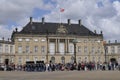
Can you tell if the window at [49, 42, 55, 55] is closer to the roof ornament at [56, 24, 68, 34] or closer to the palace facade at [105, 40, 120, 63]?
the roof ornament at [56, 24, 68, 34]

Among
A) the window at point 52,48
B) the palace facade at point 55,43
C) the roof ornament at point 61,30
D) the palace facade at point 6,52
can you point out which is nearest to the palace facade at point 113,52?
the palace facade at point 55,43

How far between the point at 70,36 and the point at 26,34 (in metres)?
12.0

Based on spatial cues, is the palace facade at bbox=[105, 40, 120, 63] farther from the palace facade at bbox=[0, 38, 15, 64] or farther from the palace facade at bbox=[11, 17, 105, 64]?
the palace facade at bbox=[0, 38, 15, 64]

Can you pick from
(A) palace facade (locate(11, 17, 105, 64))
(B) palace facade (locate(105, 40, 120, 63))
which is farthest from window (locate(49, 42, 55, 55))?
(B) palace facade (locate(105, 40, 120, 63))

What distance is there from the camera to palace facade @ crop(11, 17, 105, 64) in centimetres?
9131

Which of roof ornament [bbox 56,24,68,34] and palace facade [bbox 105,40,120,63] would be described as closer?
roof ornament [bbox 56,24,68,34]

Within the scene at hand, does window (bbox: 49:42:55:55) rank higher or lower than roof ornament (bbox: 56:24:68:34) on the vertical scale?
lower

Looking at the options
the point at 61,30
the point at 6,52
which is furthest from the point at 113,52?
the point at 6,52

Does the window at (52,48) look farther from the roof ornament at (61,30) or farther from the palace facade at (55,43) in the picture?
the roof ornament at (61,30)

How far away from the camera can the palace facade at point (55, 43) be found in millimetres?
91312

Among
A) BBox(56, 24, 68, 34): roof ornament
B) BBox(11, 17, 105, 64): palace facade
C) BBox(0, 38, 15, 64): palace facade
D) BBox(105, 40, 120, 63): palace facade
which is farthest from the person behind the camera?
BBox(105, 40, 120, 63): palace facade

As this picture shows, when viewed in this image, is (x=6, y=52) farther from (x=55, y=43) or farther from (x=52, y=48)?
(x=55, y=43)

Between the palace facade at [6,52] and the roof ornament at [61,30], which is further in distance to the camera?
the roof ornament at [61,30]

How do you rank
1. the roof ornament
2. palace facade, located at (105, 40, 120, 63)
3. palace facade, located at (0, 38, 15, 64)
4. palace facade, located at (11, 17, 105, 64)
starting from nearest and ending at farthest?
palace facade, located at (0, 38, 15, 64), palace facade, located at (11, 17, 105, 64), the roof ornament, palace facade, located at (105, 40, 120, 63)
